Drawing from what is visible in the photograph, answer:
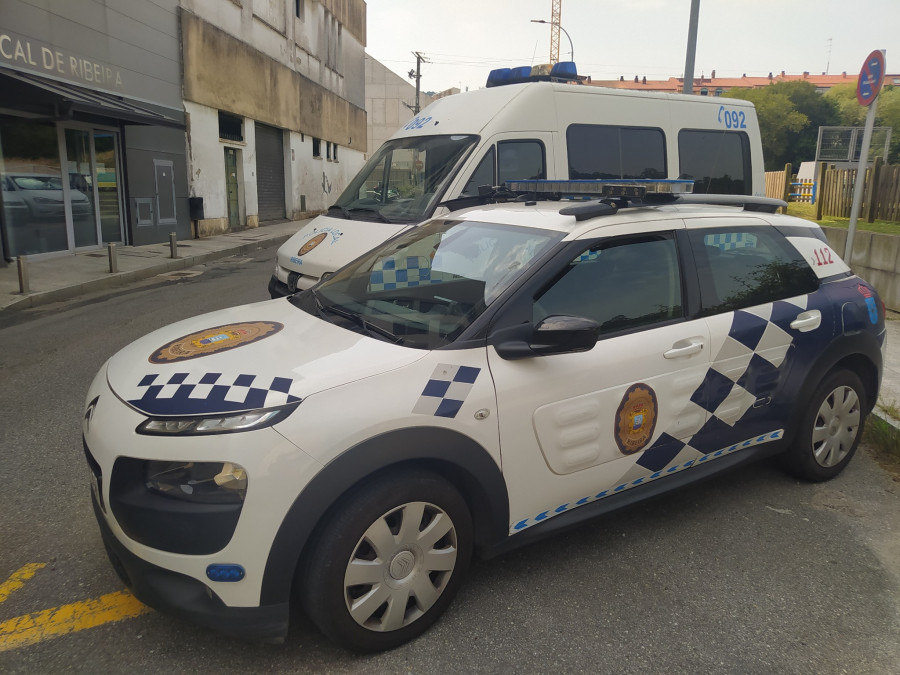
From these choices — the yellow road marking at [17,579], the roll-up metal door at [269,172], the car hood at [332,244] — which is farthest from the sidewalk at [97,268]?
the yellow road marking at [17,579]

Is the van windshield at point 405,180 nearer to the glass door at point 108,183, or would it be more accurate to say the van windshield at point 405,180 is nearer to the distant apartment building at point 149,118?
the distant apartment building at point 149,118

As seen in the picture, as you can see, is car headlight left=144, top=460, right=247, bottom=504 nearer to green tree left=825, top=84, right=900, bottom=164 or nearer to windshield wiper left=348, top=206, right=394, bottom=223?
windshield wiper left=348, top=206, right=394, bottom=223

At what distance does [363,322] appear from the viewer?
2920mm

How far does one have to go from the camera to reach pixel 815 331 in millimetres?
3600

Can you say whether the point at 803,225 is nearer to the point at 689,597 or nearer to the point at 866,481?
the point at 866,481

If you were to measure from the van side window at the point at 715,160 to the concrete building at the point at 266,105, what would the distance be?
12.9 metres

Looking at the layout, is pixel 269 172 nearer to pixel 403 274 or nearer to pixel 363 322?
pixel 403 274

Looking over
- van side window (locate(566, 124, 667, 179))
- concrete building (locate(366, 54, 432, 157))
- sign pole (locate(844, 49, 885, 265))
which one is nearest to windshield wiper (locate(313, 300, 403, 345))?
van side window (locate(566, 124, 667, 179))

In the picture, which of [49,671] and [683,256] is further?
[683,256]

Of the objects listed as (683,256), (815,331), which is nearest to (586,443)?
(683,256)

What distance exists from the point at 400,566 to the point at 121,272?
1053 centimetres

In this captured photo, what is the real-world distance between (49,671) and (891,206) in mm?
13565

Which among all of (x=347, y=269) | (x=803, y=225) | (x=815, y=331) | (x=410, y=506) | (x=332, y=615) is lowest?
(x=332, y=615)

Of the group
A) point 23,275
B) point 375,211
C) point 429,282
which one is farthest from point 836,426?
point 23,275
